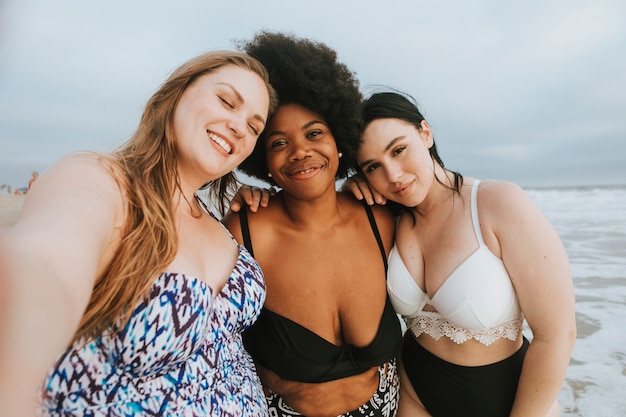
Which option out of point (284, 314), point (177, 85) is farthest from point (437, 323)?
Answer: point (177, 85)

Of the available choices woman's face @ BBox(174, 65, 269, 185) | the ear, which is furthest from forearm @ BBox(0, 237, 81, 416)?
the ear

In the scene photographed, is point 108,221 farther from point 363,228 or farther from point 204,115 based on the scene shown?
point 363,228

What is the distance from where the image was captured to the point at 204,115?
2.05 m

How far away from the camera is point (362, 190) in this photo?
2959 millimetres

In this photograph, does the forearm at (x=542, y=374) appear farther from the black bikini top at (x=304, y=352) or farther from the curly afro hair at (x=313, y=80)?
the curly afro hair at (x=313, y=80)

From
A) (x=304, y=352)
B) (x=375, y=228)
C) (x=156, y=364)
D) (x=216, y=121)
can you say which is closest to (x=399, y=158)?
(x=375, y=228)

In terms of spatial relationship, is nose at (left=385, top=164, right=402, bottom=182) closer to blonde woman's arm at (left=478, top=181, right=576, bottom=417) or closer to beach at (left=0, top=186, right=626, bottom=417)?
blonde woman's arm at (left=478, top=181, right=576, bottom=417)

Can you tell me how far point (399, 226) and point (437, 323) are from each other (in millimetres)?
691

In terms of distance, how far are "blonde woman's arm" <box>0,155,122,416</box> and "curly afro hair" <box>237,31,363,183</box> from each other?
1489 mm

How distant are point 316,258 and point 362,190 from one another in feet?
2.01

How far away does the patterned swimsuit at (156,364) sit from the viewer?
5.15 feet

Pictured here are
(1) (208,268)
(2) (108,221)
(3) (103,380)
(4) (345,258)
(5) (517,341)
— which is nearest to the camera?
(2) (108,221)

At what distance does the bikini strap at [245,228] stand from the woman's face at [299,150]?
1.07 ft

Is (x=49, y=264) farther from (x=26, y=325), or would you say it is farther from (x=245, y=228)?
(x=245, y=228)
